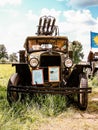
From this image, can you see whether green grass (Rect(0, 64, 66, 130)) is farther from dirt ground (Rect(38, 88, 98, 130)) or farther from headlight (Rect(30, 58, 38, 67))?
headlight (Rect(30, 58, 38, 67))

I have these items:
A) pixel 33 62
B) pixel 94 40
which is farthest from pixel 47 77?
pixel 94 40

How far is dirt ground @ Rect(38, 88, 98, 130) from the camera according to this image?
6273 millimetres

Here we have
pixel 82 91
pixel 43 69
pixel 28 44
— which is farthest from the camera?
pixel 28 44

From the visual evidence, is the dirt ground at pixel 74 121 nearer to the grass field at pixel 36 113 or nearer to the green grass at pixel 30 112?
the grass field at pixel 36 113

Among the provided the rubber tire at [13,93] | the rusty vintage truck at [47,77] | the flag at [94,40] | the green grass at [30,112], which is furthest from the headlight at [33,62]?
the flag at [94,40]

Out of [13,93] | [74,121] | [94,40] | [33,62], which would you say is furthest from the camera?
[94,40]

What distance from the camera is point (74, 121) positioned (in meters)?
6.80

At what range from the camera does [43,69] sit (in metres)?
8.59

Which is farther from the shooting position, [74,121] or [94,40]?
[94,40]

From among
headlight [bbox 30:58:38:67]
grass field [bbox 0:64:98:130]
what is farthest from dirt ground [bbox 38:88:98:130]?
headlight [bbox 30:58:38:67]

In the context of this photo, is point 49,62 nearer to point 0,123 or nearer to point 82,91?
point 82,91

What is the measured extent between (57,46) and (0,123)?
4794mm

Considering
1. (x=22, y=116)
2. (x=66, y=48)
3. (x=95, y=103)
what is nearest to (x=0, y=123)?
(x=22, y=116)

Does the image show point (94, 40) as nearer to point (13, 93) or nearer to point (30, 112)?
point (13, 93)
